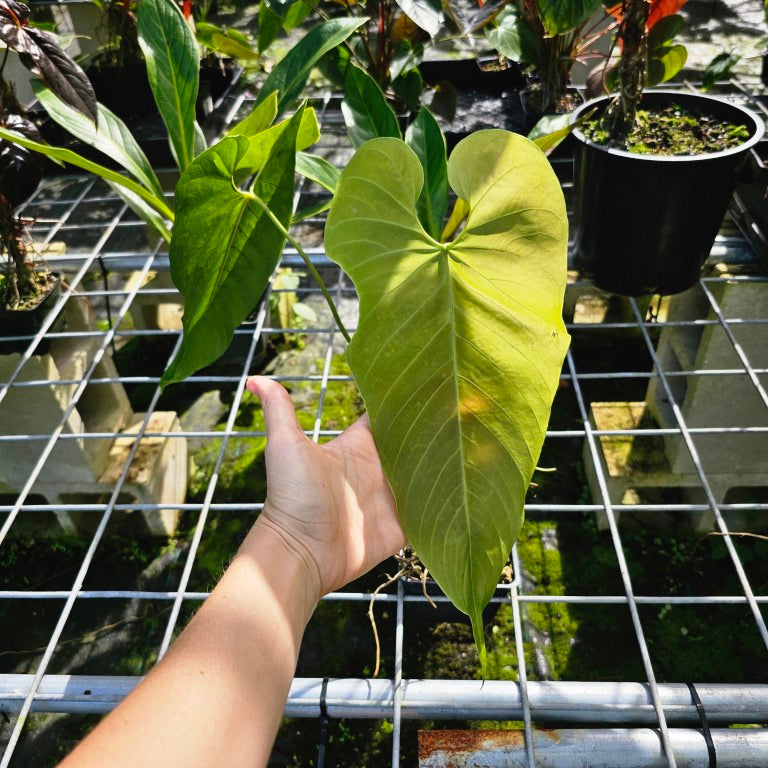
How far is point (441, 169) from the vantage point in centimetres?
127

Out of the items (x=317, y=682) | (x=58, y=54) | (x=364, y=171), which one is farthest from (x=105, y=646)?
(x=364, y=171)

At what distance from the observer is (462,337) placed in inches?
32.9

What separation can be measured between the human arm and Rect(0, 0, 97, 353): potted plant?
723mm

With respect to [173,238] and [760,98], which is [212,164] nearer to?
[173,238]

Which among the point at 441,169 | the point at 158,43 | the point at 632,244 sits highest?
the point at 158,43

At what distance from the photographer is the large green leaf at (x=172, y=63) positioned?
56.1 inches

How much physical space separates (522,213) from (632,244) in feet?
2.19

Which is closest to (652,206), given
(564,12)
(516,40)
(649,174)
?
(649,174)

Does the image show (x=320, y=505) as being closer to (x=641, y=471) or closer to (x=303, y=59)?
(x=303, y=59)

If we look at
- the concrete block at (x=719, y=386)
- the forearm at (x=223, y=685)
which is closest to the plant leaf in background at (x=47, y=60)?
the forearm at (x=223, y=685)

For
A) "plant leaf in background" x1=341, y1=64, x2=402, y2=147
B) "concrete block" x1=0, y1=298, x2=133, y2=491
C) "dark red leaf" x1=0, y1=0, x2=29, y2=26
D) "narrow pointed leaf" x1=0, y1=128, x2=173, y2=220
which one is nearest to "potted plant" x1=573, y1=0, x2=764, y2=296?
"plant leaf in background" x1=341, y1=64, x2=402, y2=147

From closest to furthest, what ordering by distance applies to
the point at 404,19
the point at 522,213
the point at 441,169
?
the point at 522,213, the point at 441,169, the point at 404,19

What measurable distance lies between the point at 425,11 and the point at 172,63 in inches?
20.2

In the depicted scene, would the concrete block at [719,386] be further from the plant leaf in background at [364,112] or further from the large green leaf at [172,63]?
the large green leaf at [172,63]
